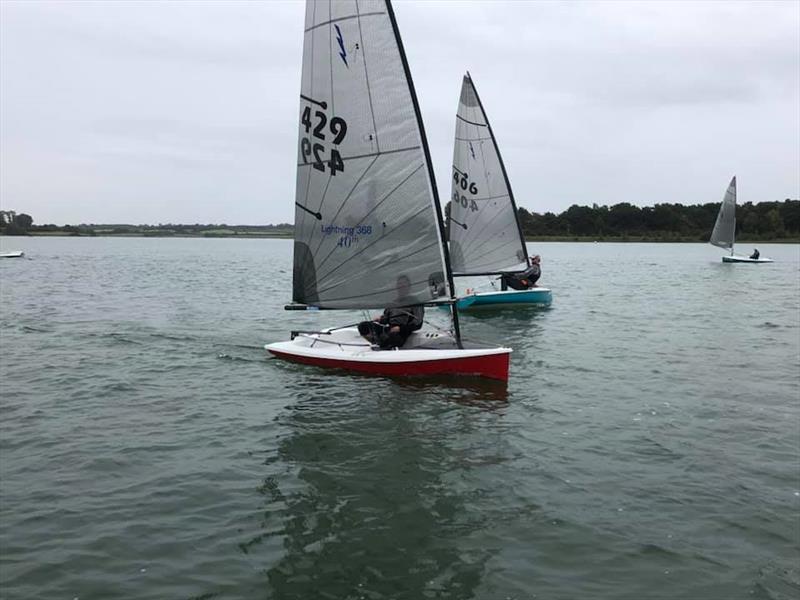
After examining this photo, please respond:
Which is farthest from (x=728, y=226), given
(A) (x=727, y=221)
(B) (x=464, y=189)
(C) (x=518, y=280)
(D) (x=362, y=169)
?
(D) (x=362, y=169)

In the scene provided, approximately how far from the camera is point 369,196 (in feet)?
46.3

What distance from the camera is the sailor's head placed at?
Result: 564 inches

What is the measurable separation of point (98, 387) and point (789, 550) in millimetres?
12579

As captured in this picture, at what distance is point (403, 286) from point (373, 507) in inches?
281

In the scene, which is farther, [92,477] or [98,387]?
[98,387]

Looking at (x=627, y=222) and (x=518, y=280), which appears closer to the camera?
(x=518, y=280)

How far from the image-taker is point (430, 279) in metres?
14.2

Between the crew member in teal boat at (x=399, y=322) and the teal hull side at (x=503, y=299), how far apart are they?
11.8 metres

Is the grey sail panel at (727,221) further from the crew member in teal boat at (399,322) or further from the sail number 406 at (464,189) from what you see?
the crew member in teal boat at (399,322)

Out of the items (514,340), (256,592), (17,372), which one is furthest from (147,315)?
(256,592)

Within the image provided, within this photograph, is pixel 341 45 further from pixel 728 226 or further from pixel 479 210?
pixel 728 226

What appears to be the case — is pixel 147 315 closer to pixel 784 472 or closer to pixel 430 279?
pixel 430 279

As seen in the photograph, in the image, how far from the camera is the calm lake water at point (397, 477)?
6.36m

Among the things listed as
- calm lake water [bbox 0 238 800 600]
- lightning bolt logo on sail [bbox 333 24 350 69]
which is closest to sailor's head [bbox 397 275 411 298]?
calm lake water [bbox 0 238 800 600]
